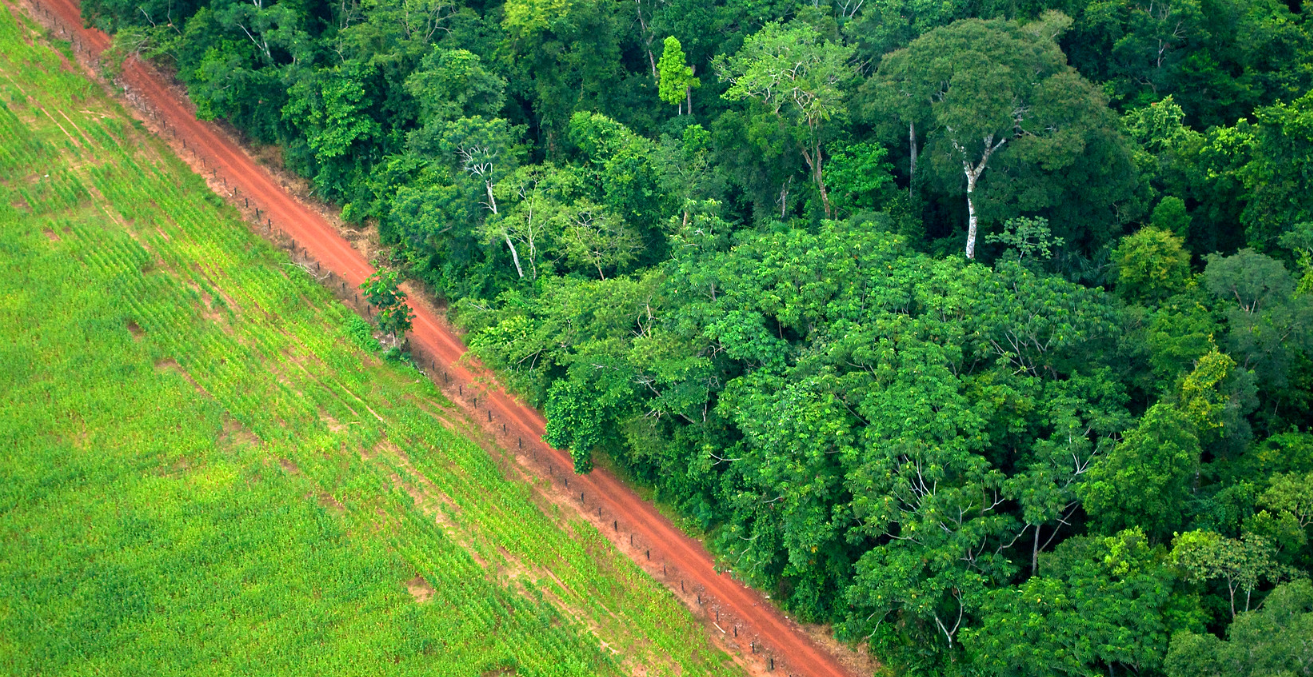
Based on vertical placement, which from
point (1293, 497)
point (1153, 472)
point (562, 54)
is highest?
point (562, 54)

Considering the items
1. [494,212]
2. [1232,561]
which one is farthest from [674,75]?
[1232,561]

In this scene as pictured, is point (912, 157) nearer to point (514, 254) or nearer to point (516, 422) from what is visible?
point (514, 254)

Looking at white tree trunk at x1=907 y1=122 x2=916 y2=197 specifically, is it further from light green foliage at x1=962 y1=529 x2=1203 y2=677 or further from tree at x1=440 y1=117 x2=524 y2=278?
light green foliage at x1=962 y1=529 x2=1203 y2=677

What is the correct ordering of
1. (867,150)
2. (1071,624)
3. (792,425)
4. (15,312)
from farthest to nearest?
(15,312), (867,150), (792,425), (1071,624)

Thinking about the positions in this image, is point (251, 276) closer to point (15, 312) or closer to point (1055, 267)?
point (15, 312)

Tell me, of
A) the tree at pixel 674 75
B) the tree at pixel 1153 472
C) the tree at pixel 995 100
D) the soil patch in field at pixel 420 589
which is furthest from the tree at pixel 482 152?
the tree at pixel 1153 472

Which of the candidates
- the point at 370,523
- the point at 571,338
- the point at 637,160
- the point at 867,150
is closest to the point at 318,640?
the point at 370,523

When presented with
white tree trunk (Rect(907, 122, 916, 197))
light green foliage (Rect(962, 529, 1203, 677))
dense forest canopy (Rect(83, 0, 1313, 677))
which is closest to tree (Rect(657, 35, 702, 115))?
dense forest canopy (Rect(83, 0, 1313, 677))
